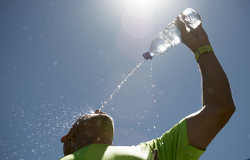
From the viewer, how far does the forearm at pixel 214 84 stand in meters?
2.64

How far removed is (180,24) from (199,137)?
5.21 feet

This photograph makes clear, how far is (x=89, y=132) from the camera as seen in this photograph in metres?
2.97

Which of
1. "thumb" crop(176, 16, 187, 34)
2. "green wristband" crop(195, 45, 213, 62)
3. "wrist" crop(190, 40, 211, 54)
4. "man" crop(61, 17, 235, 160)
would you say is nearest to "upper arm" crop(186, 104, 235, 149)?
"man" crop(61, 17, 235, 160)

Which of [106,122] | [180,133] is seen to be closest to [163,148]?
[180,133]

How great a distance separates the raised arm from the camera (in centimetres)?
256

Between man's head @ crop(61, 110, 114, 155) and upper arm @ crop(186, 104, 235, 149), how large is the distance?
3.18ft

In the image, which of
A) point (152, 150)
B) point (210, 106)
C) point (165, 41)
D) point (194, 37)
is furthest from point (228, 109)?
point (165, 41)

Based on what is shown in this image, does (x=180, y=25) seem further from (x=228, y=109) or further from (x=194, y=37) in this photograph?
(x=228, y=109)

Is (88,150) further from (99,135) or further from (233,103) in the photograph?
(233,103)

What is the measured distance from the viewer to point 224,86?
271 centimetres

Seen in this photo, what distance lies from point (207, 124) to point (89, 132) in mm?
1341

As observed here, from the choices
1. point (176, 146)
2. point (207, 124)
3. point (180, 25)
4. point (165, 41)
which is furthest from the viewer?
point (165, 41)

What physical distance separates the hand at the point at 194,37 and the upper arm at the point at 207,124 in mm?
878

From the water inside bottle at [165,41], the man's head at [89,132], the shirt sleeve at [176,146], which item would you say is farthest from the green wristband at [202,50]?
the water inside bottle at [165,41]
